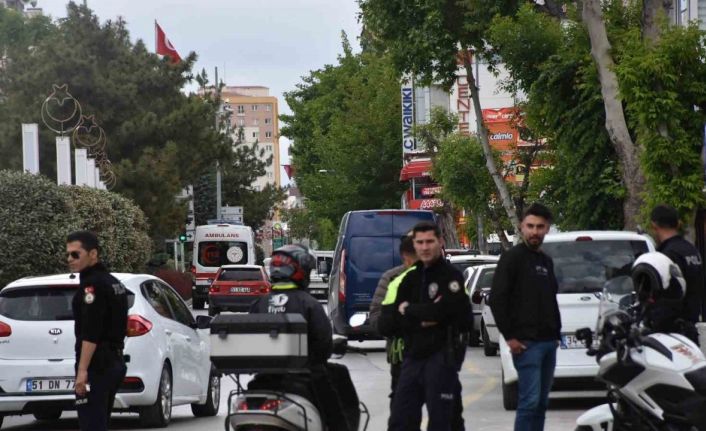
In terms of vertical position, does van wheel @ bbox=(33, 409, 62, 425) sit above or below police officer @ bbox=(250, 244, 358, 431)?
below

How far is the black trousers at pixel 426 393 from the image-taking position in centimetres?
1009

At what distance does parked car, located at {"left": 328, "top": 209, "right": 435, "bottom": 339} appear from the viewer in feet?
94.1

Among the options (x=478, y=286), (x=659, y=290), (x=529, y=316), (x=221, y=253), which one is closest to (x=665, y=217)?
(x=659, y=290)

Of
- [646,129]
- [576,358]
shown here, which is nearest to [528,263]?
[576,358]

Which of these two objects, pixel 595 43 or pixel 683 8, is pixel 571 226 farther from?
pixel 595 43

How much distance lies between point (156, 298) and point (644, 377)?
25.9ft

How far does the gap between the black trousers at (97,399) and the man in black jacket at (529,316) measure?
8.51 ft

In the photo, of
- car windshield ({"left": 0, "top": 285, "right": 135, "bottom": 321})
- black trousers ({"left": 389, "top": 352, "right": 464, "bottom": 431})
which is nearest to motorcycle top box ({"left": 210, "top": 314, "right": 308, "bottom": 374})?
black trousers ({"left": 389, "top": 352, "right": 464, "bottom": 431})

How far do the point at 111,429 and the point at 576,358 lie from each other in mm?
4719

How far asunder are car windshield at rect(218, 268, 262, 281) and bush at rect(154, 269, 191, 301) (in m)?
12.0

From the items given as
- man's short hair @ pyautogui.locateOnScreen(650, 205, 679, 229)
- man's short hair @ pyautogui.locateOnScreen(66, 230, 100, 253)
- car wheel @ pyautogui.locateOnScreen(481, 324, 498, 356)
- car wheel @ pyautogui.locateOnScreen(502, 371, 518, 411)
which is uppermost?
man's short hair @ pyautogui.locateOnScreen(650, 205, 679, 229)

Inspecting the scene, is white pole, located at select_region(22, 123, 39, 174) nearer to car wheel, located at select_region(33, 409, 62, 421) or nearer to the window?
car wheel, located at select_region(33, 409, 62, 421)

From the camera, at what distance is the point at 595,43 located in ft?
94.7

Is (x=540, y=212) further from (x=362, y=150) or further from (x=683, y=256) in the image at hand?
(x=362, y=150)
